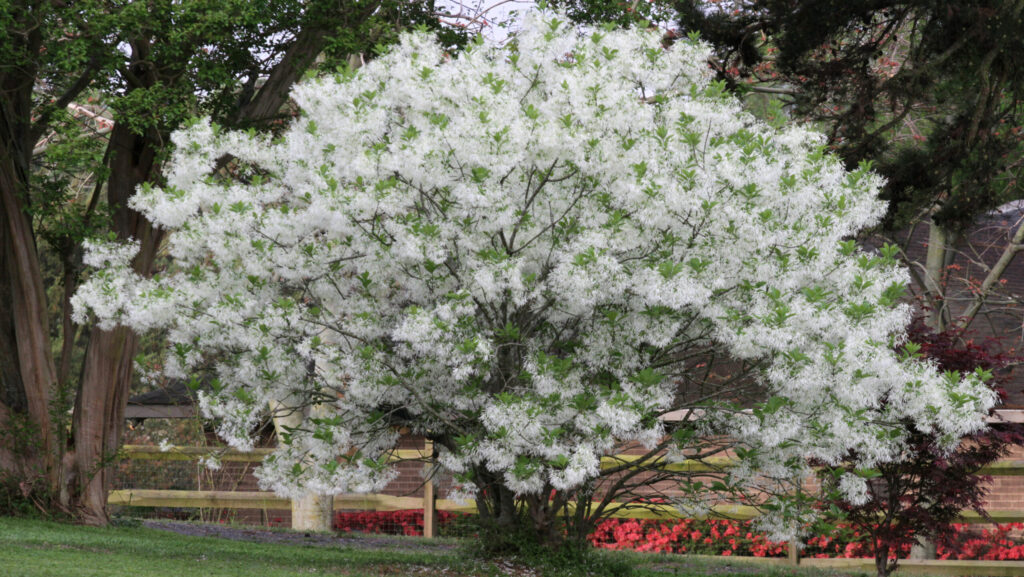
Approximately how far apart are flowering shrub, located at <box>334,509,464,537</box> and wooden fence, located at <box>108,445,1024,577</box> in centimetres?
26

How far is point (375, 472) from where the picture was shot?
7355 millimetres

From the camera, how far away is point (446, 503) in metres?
12.5

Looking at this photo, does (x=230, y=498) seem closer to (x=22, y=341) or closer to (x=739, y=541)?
(x=22, y=341)

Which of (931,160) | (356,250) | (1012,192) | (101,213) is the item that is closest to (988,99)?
(931,160)

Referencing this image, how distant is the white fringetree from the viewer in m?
6.43

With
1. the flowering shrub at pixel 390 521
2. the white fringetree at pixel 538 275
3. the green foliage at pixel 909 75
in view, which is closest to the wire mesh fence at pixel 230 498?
the flowering shrub at pixel 390 521

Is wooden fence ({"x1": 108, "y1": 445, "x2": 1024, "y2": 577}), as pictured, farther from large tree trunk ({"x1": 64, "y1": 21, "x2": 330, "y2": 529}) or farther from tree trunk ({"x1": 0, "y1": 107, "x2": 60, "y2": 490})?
tree trunk ({"x1": 0, "y1": 107, "x2": 60, "y2": 490})

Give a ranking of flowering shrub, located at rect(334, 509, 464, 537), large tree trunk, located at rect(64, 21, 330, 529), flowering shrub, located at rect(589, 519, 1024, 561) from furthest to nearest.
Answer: flowering shrub, located at rect(334, 509, 464, 537), large tree trunk, located at rect(64, 21, 330, 529), flowering shrub, located at rect(589, 519, 1024, 561)

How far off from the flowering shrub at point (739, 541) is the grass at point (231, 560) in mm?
955

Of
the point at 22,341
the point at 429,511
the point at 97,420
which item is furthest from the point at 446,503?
the point at 22,341

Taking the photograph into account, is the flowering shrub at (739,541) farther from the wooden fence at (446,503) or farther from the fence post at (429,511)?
the fence post at (429,511)

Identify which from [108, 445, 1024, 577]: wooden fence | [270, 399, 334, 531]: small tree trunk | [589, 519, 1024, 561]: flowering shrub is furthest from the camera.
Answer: [270, 399, 334, 531]: small tree trunk

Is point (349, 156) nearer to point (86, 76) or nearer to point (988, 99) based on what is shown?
point (86, 76)

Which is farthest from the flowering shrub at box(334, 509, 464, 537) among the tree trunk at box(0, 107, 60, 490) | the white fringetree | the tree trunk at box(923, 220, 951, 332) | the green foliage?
the tree trunk at box(923, 220, 951, 332)
